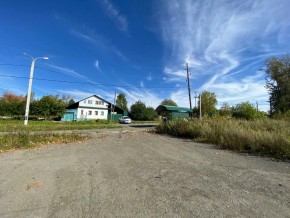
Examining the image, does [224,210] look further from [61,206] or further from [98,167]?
[98,167]

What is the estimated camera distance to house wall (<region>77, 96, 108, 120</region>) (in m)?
57.0

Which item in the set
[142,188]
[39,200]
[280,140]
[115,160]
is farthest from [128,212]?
[280,140]

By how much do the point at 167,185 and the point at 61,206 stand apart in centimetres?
205

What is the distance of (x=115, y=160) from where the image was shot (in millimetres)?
7320

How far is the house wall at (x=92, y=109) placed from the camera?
57.0 meters

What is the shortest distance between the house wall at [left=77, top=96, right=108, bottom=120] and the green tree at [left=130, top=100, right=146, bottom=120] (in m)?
10.7

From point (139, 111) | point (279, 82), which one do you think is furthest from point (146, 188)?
point (139, 111)

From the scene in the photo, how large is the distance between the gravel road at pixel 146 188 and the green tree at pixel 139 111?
61.4 meters

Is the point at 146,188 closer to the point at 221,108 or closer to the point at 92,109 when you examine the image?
the point at 221,108

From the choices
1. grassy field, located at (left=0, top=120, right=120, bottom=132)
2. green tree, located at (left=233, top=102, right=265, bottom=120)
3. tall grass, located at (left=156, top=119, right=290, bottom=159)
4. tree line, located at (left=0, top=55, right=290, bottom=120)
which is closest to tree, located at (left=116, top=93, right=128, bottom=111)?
tree line, located at (left=0, top=55, right=290, bottom=120)

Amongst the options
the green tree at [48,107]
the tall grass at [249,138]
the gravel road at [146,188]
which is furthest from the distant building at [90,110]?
the gravel road at [146,188]

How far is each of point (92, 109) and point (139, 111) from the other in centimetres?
1541

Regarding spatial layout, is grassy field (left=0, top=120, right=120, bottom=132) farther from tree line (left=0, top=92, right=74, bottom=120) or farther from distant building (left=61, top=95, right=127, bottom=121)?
distant building (left=61, top=95, right=127, bottom=121)

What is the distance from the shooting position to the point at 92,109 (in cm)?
5912
